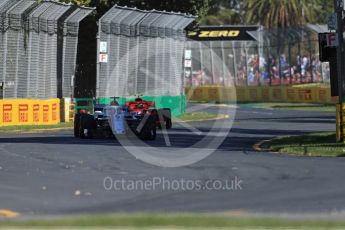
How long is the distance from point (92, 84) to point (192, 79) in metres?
24.0

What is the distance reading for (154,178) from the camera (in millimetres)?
14320

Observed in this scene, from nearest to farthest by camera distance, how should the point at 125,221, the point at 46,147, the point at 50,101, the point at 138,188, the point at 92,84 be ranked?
1. the point at 125,221
2. the point at 138,188
3. the point at 46,147
4. the point at 50,101
5. the point at 92,84

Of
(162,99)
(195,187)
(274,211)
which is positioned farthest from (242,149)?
(162,99)

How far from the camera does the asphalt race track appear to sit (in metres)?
11.2

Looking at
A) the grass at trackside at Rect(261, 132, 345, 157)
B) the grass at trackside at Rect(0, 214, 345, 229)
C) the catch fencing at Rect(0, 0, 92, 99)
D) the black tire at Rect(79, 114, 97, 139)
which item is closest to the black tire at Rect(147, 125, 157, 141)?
the black tire at Rect(79, 114, 97, 139)

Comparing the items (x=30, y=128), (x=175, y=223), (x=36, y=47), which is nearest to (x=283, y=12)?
(x=36, y=47)

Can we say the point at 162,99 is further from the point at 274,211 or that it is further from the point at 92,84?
the point at 274,211

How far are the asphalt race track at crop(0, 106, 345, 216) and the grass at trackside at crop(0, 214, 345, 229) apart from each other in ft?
3.36

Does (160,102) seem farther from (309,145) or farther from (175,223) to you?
(175,223)

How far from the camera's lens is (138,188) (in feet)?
42.9

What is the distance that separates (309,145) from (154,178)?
738cm

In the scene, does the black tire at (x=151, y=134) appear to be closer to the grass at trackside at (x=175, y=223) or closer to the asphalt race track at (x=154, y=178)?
the asphalt race track at (x=154, y=178)

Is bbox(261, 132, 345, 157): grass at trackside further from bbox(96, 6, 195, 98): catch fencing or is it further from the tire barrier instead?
bbox(96, 6, 195, 98): catch fencing

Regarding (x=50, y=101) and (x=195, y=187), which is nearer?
(x=195, y=187)
